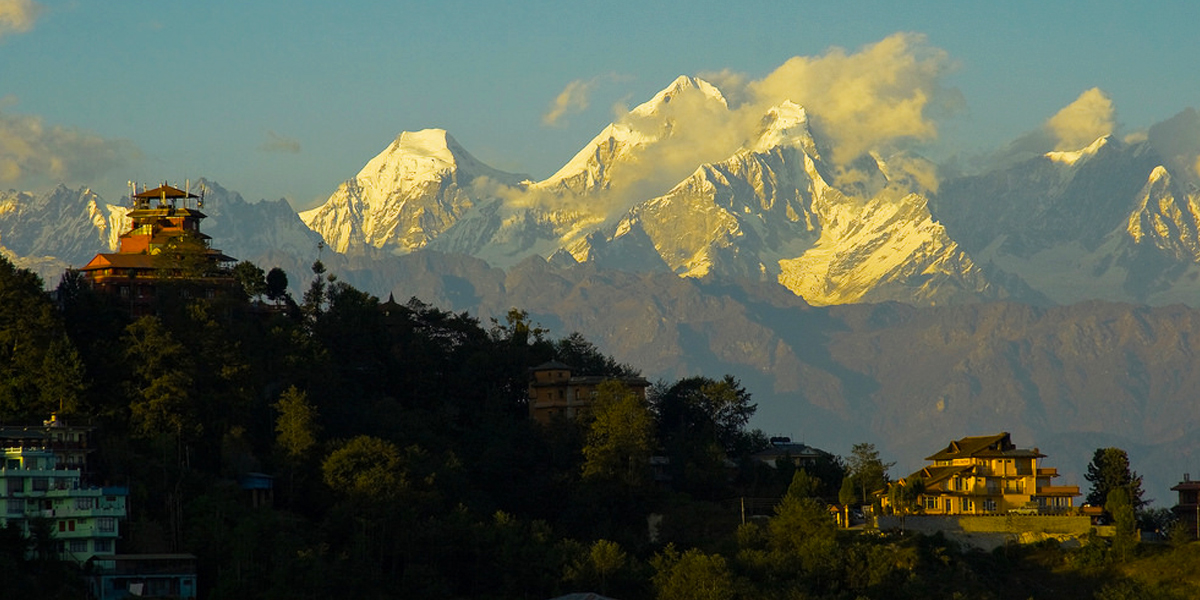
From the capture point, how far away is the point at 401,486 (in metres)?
110

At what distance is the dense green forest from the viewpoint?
104500 mm

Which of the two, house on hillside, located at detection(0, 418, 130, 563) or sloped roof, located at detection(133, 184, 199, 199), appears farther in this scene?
sloped roof, located at detection(133, 184, 199, 199)

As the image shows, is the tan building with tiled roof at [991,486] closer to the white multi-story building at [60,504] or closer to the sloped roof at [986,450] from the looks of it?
the sloped roof at [986,450]

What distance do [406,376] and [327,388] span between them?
9.53 m

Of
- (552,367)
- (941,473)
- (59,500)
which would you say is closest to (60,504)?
(59,500)

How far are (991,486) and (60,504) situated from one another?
54.3 m

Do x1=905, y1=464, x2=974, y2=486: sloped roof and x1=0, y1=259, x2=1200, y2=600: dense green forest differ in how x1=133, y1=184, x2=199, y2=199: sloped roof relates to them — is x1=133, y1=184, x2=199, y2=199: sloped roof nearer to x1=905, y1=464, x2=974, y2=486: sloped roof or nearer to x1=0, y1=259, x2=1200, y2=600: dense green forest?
x1=0, y1=259, x2=1200, y2=600: dense green forest

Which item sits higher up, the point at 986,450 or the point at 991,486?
the point at 986,450

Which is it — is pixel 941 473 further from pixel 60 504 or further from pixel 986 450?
pixel 60 504

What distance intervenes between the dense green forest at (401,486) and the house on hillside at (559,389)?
2.76 metres

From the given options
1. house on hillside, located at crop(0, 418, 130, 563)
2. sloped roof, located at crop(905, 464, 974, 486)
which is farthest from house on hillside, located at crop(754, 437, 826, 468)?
house on hillside, located at crop(0, 418, 130, 563)

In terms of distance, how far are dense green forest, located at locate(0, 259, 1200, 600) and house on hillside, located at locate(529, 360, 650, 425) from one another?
109 inches

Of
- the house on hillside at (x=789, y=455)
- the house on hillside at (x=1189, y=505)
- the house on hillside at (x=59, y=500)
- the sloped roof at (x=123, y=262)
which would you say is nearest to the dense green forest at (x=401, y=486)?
the house on hillside at (x=59, y=500)

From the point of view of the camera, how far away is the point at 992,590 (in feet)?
366
